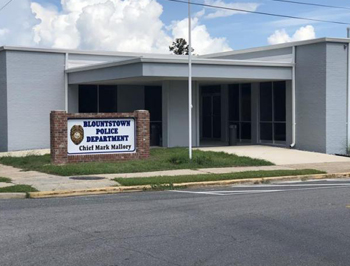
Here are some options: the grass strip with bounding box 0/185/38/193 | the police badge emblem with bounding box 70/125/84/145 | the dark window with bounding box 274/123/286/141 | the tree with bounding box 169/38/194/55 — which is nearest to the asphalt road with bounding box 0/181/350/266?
the grass strip with bounding box 0/185/38/193

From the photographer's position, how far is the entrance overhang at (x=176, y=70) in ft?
77.4

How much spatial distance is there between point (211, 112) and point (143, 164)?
14.1 m

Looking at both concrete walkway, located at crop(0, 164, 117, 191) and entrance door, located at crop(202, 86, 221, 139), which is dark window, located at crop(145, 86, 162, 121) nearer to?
entrance door, located at crop(202, 86, 221, 139)

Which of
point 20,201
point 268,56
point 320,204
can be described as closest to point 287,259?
point 320,204

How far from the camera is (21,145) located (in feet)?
90.1

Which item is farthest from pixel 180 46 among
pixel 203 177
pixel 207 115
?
pixel 203 177

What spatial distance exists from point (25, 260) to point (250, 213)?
484 cm

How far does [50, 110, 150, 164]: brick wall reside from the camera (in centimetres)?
1961

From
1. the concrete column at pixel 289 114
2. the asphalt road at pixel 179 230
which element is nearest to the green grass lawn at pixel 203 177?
the asphalt road at pixel 179 230

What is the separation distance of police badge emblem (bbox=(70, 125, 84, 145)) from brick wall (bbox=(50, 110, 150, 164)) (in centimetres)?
31

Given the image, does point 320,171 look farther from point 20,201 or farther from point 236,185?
point 20,201

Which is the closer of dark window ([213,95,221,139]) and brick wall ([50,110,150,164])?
brick wall ([50,110,150,164])

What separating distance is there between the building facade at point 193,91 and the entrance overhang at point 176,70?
4 cm

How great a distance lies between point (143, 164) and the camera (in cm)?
1962
